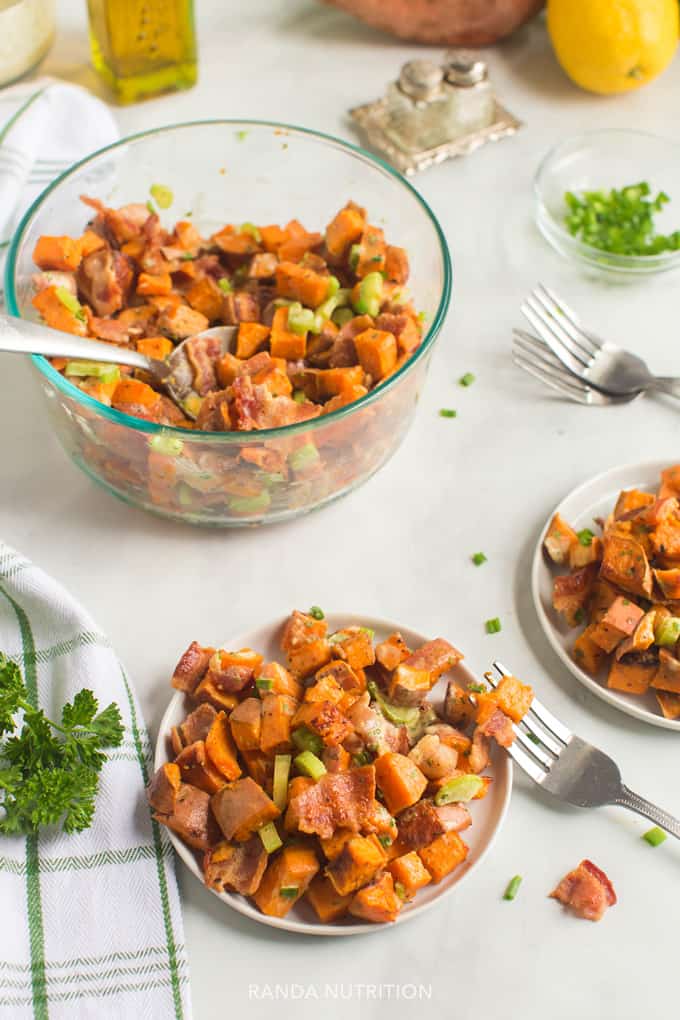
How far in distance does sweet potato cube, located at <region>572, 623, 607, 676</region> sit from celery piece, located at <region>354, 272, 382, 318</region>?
0.61m

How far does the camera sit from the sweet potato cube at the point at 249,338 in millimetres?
1709

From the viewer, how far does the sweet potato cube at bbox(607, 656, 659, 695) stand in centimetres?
146

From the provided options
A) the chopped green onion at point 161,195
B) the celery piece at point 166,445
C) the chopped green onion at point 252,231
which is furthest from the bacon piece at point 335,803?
the chopped green onion at point 161,195

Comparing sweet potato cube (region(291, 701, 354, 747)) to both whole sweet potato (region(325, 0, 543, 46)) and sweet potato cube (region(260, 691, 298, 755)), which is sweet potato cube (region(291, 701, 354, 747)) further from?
whole sweet potato (region(325, 0, 543, 46))

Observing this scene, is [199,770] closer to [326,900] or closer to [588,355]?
[326,900]

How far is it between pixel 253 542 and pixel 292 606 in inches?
5.3

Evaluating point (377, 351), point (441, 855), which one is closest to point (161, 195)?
point (377, 351)

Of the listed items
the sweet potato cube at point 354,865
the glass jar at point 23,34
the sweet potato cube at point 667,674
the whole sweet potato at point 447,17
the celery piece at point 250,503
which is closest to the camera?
the sweet potato cube at point 354,865

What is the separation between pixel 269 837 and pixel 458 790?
0.23m

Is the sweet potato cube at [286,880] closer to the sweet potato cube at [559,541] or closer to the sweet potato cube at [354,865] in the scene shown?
the sweet potato cube at [354,865]

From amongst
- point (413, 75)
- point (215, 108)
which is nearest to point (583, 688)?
point (413, 75)

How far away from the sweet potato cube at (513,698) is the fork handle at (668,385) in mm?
700

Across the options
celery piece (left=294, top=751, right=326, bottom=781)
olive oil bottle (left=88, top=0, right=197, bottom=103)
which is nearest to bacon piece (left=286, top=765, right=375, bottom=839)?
celery piece (left=294, top=751, right=326, bottom=781)

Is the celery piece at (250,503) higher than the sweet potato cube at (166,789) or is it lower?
higher
